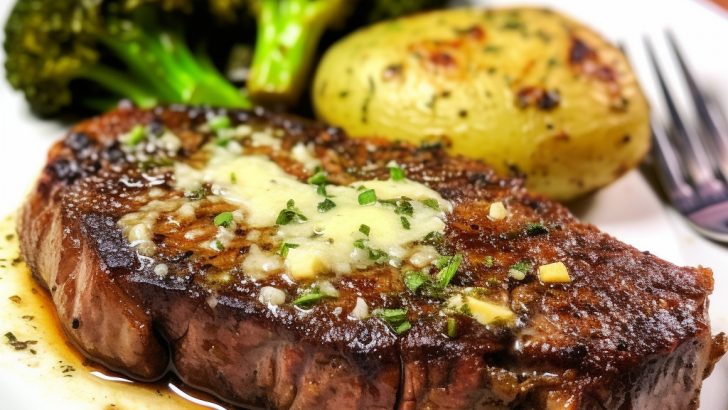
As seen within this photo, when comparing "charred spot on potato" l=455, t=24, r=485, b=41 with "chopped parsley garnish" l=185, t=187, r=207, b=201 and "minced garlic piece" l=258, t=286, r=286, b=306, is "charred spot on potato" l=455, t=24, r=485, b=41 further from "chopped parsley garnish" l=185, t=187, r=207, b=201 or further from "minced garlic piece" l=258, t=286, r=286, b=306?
"minced garlic piece" l=258, t=286, r=286, b=306

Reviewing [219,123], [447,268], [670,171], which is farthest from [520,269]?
[670,171]

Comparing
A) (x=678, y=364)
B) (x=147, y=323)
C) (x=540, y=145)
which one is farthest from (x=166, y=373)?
(x=540, y=145)

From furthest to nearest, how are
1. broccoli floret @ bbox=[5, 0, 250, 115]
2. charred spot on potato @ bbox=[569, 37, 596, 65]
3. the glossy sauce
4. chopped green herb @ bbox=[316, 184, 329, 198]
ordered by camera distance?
broccoli floret @ bbox=[5, 0, 250, 115]
charred spot on potato @ bbox=[569, 37, 596, 65]
chopped green herb @ bbox=[316, 184, 329, 198]
the glossy sauce

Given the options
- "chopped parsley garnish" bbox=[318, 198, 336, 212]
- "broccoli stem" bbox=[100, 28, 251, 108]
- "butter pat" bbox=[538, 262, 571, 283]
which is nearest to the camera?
"butter pat" bbox=[538, 262, 571, 283]

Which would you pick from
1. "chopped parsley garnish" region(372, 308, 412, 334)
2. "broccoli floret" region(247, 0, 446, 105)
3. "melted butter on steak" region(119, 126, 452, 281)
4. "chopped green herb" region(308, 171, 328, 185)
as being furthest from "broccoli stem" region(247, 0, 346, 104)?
"chopped parsley garnish" region(372, 308, 412, 334)

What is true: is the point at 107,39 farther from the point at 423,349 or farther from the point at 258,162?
the point at 423,349

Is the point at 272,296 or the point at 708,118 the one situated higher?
the point at 272,296

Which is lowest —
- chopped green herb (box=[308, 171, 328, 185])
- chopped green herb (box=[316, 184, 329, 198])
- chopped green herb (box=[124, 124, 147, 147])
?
chopped green herb (box=[308, 171, 328, 185])

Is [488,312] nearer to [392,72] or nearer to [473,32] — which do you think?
[392,72]
